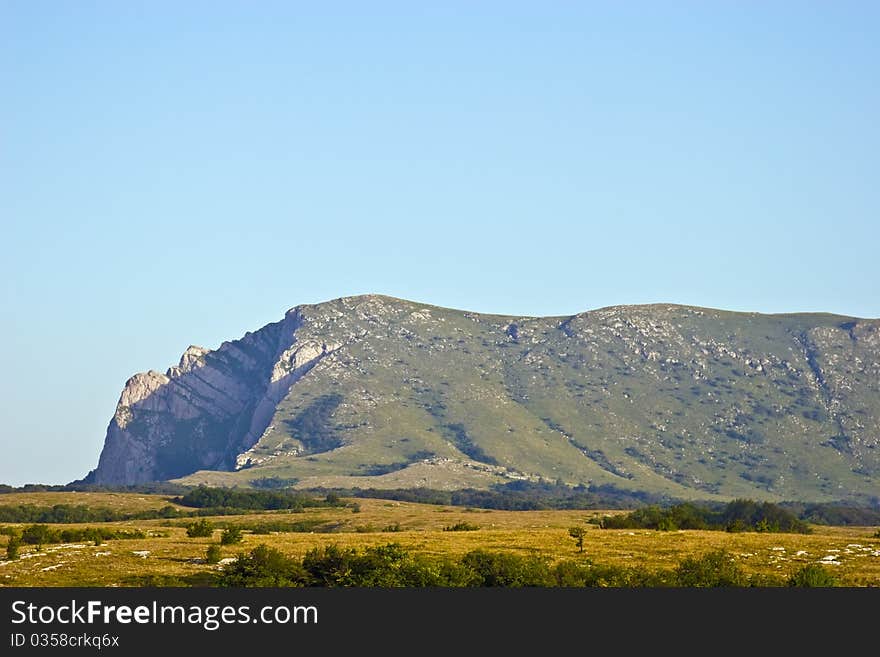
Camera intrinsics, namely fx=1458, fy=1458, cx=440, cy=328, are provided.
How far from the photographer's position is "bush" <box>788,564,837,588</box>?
223 feet

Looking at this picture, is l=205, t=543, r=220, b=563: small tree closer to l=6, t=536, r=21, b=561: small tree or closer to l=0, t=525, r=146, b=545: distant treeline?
l=6, t=536, r=21, b=561: small tree

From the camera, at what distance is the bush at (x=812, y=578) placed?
6788 centimetres

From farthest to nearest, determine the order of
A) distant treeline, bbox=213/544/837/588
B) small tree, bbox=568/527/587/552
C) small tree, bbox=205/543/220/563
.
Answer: small tree, bbox=568/527/587/552
small tree, bbox=205/543/220/563
distant treeline, bbox=213/544/837/588

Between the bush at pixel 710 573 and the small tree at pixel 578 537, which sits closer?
the bush at pixel 710 573

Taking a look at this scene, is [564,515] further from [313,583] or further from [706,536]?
[313,583]

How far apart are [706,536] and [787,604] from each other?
36.5 metres

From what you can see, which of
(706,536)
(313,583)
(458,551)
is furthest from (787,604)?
(706,536)

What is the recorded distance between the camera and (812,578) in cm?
6831

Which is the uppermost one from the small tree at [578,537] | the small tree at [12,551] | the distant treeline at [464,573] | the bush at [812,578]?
the small tree at [12,551]

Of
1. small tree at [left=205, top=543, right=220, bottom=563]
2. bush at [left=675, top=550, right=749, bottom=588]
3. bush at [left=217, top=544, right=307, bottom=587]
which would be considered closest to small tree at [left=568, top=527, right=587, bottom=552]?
bush at [left=675, top=550, right=749, bottom=588]

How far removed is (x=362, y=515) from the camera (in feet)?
625

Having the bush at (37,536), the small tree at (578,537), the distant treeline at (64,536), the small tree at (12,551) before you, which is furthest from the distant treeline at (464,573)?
the bush at (37,536)

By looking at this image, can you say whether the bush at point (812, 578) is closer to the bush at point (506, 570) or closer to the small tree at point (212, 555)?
the bush at point (506, 570)

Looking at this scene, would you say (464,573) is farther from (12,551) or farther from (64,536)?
(64,536)
